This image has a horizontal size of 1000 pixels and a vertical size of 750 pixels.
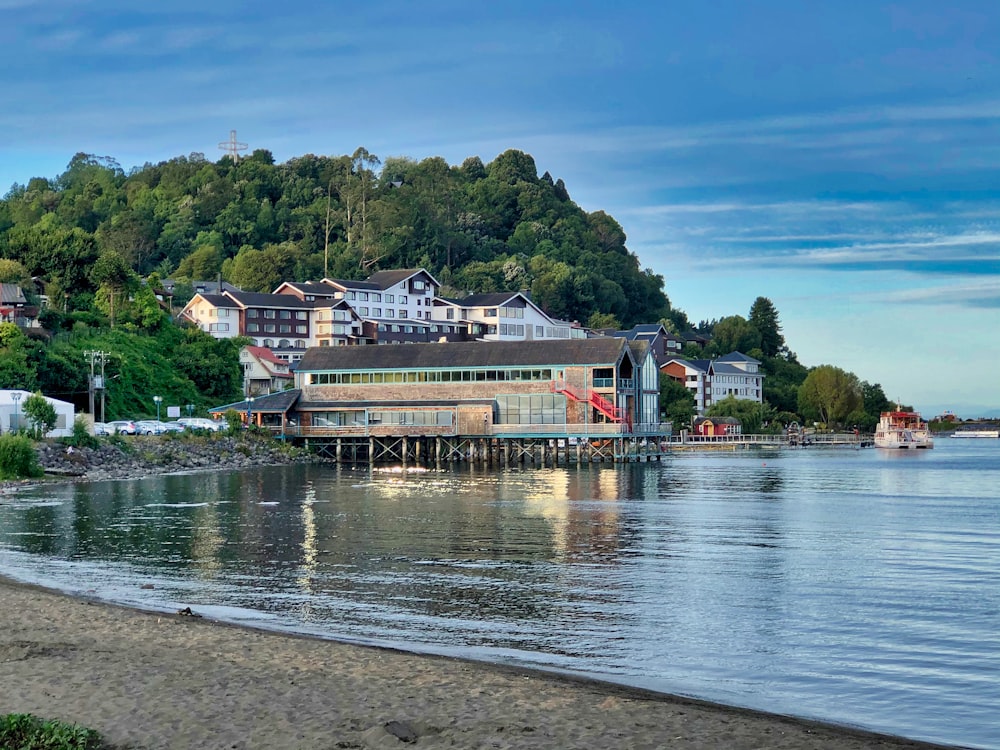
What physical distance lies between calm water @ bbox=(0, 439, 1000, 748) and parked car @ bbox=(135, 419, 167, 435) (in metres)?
20.7

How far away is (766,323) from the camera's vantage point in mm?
168875

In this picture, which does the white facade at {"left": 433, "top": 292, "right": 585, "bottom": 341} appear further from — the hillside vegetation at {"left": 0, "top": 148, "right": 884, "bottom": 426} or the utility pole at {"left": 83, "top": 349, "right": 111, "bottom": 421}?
the utility pole at {"left": 83, "top": 349, "right": 111, "bottom": 421}

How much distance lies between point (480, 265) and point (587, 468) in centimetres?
7904

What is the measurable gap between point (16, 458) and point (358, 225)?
3941 inches

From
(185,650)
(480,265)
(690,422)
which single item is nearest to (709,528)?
(185,650)

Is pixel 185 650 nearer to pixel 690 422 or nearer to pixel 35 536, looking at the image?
pixel 35 536

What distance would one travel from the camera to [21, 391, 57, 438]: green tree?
63219 millimetres

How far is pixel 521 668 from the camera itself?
53.9 feet

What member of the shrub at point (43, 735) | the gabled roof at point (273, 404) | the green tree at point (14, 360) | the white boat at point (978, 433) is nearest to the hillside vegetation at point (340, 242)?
the gabled roof at point (273, 404)

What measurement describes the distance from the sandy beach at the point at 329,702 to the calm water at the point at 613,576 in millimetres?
1571

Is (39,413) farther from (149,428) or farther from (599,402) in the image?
(599,402)

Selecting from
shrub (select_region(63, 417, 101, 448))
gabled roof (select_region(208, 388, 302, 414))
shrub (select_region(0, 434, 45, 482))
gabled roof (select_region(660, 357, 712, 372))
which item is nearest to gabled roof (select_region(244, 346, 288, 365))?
gabled roof (select_region(208, 388, 302, 414))

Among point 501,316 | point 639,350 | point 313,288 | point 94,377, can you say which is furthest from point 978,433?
point 94,377

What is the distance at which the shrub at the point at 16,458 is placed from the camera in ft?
177
